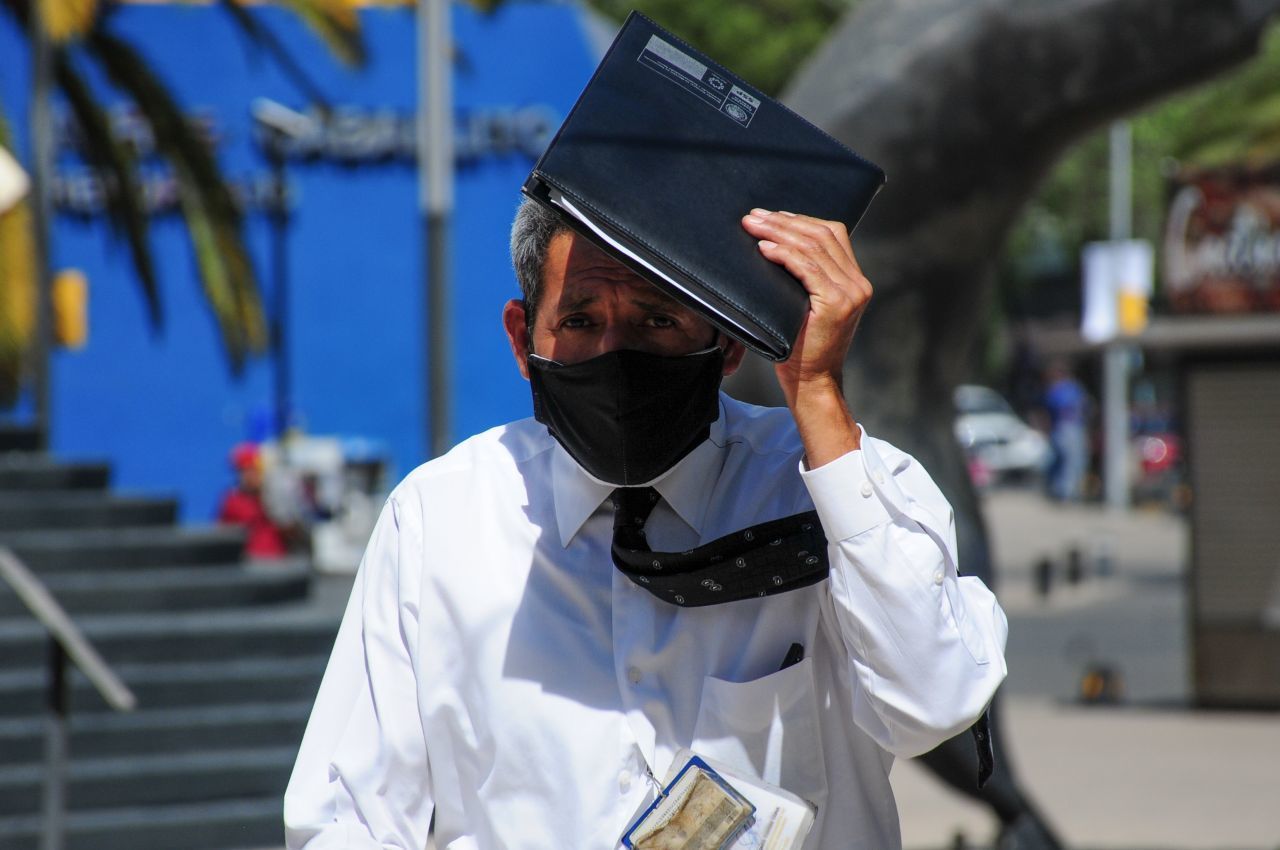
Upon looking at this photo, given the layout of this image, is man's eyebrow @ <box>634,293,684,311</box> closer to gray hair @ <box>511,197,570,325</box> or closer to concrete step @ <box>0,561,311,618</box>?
gray hair @ <box>511,197,570,325</box>

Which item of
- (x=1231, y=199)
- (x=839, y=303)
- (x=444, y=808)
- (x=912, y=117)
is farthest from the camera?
(x=1231, y=199)

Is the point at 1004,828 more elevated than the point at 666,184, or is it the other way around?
the point at 666,184

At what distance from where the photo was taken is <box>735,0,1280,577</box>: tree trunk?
4586 millimetres

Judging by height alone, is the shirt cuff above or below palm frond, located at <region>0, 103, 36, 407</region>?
below

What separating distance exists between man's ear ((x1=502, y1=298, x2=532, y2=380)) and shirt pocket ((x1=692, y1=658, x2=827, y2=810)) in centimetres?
49

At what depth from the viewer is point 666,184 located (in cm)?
185

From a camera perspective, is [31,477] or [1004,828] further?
[31,477]

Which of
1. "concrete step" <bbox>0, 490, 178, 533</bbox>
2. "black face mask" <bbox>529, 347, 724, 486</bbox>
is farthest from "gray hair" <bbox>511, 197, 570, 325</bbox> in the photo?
"concrete step" <bbox>0, 490, 178, 533</bbox>

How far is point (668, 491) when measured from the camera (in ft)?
6.65

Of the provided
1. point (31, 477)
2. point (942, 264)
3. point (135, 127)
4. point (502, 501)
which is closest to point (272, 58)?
point (135, 127)

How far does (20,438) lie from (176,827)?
3.20 m

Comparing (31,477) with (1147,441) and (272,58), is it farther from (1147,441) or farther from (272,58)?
(1147,441)

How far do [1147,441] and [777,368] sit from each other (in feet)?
99.4

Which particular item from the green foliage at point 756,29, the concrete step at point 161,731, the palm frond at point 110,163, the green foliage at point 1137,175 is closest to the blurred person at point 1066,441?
the green foliage at point 1137,175
